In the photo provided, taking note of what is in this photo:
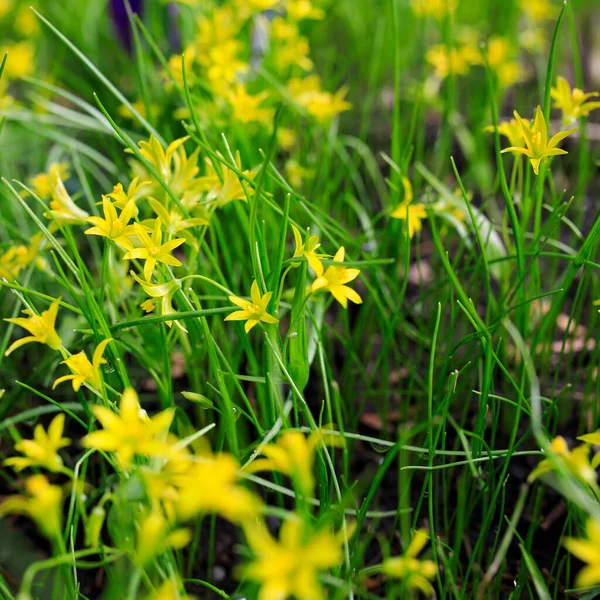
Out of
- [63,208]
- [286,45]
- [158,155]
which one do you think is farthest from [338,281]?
[286,45]

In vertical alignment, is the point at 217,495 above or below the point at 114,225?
below

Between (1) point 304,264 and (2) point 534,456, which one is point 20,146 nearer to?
(1) point 304,264

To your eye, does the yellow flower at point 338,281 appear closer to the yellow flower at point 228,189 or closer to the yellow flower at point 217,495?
the yellow flower at point 228,189

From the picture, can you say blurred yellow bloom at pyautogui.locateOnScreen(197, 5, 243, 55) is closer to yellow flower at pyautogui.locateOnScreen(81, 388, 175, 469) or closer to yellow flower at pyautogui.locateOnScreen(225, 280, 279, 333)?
yellow flower at pyautogui.locateOnScreen(225, 280, 279, 333)

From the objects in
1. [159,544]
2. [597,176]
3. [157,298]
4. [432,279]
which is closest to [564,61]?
[597,176]

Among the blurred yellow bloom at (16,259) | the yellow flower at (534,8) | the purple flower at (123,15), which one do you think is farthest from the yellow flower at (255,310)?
the purple flower at (123,15)

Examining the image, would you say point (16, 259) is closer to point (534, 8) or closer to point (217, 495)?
point (217, 495)
